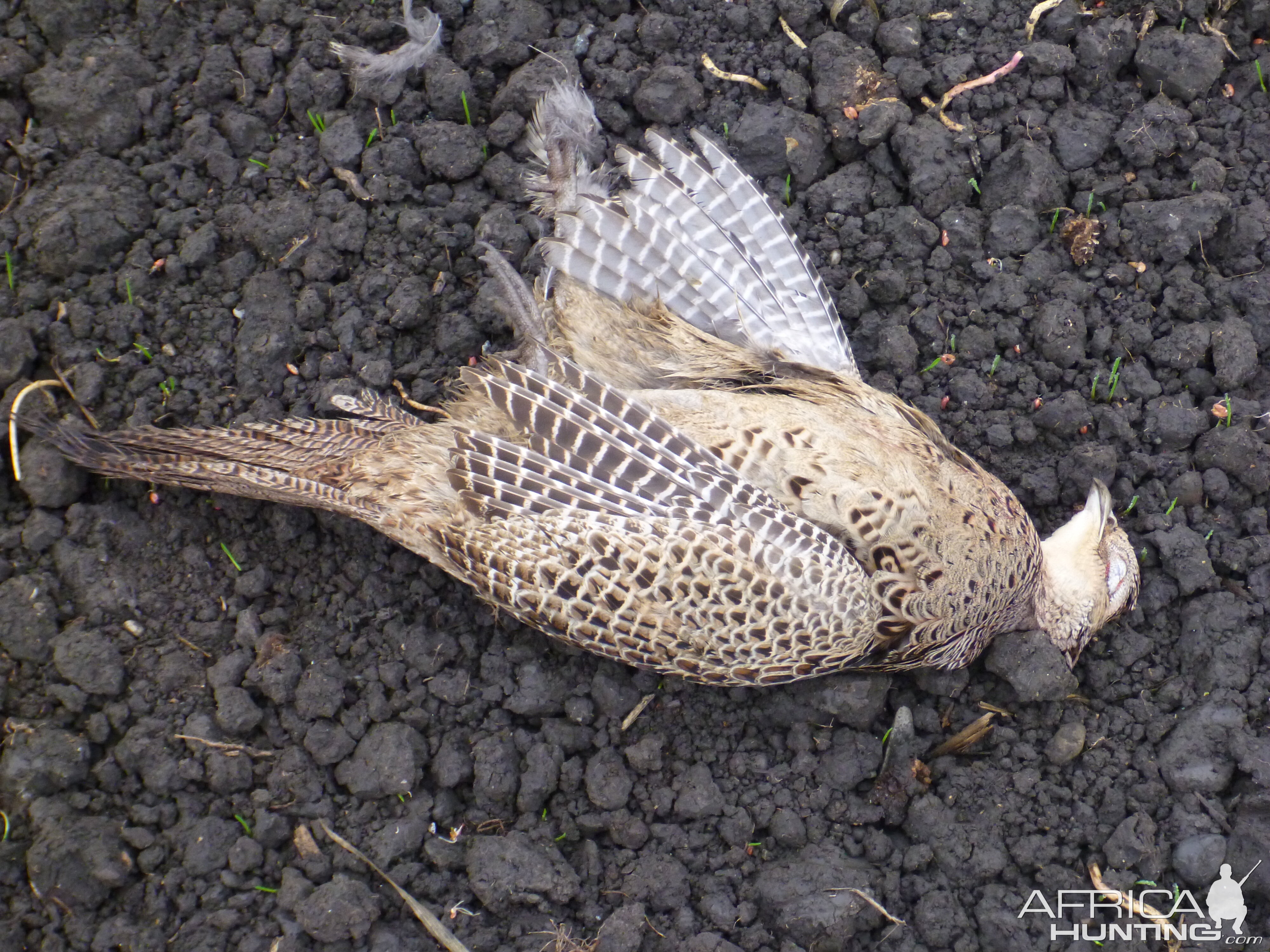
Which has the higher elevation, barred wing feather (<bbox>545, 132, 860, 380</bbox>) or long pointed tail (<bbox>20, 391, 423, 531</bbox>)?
barred wing feather (<bbox>545, 132, 860, 380</bbox>)

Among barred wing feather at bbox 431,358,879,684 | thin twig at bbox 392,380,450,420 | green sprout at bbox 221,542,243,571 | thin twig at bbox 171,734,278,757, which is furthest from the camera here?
thin twig at bbox 392,380,450,420

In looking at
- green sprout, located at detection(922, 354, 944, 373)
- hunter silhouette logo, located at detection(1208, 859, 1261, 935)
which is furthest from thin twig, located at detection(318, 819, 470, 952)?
green sprout, located at detection(922, 354, 944, 373)

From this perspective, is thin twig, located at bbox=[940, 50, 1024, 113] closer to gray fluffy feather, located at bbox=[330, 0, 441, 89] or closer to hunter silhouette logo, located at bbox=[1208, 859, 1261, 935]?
gray fluffy feather, located at bbox=[330, 0, 441, 89]

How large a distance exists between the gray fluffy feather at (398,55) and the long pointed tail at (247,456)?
139 centimetres

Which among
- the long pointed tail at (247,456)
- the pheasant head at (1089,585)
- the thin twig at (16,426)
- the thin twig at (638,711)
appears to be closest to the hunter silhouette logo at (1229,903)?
the pheasant head at (1089,585)

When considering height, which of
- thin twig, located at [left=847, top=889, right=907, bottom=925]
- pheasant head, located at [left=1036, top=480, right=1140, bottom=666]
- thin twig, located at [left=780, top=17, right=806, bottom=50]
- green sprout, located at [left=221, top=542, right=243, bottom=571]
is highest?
thin twig, located at [left=780, top=17, right=806, bottom=50]

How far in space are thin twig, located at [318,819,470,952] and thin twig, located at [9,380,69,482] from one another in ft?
5.25

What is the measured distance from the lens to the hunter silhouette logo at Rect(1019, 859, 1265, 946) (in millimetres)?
3400

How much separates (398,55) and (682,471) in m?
2.06

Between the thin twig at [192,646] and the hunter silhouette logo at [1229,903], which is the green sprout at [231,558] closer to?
the thin twig at [192,646]

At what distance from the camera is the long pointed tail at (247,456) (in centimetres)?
356

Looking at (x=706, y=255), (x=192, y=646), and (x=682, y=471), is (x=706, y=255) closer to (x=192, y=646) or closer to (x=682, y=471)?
(x=682, y=471)

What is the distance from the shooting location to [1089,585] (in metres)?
3.76

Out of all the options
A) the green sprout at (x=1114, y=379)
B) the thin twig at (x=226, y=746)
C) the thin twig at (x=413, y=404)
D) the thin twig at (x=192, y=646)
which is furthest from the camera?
the green sprout at (x=1114, y=379)
